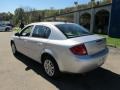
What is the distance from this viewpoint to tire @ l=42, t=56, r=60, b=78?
4.89 meters

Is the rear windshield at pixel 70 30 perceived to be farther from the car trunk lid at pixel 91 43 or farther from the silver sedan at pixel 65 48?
the car trunk lid at pixel 91 43

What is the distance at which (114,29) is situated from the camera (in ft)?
56.0

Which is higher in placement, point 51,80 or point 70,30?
point 70,30

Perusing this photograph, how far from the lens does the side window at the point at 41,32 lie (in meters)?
5.33

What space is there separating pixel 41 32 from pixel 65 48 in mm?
1495

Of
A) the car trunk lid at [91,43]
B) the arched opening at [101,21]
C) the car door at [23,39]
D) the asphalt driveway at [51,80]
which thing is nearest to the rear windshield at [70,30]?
the car trunk lid at [91,43]

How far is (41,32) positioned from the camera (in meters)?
5.62

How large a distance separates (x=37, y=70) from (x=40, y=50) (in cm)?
87

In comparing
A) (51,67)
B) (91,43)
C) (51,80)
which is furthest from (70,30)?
(51,80)

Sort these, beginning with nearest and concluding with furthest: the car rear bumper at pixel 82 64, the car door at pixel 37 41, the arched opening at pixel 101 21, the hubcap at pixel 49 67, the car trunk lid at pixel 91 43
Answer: the car rear bumper at pixel 82 64
the car trunk lid at pixel 91 43
the hubcap at pixel 49 67
the car door at pixel 37 41
the arched opening at pixel 101 21

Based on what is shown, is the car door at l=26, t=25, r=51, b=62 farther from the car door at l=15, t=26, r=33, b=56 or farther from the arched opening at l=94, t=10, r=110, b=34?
the arched opening at l=94, t=10, r=110, b=34

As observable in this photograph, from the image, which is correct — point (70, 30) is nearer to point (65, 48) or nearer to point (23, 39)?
point (65, 48)

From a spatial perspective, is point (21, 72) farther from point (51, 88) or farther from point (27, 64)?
point (51, 88)

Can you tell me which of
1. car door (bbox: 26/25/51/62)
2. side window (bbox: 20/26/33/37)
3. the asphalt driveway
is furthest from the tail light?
side window (bbox: 20/26/33/37)
